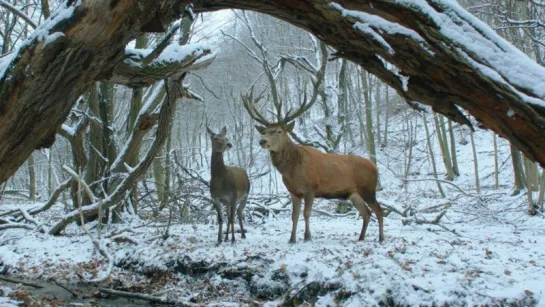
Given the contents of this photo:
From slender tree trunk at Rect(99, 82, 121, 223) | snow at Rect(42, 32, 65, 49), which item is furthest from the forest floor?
snow at Rect(42, 32, 65, 49)

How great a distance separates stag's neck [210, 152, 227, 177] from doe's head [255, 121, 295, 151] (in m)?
1.02

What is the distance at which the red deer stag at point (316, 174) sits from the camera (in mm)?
8102

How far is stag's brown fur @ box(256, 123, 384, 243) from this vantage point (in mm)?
8102

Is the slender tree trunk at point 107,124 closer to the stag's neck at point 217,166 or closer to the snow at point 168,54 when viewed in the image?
the stag's neck at point 217,166

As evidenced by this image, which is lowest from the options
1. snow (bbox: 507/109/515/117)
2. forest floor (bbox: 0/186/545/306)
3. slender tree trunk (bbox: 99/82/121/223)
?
forest floor (bbox: 0/186/545/306)

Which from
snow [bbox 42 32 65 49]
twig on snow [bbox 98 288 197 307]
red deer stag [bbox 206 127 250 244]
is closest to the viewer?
snow [bbox 42 32 65 49]

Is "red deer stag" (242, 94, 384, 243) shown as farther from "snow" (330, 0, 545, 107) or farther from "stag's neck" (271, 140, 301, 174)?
"snow" (330, 0, 545, 107)

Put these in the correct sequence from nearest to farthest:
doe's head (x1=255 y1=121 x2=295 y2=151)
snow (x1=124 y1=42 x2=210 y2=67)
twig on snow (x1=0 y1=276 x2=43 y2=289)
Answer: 1. snow (x1=124 y1=42 x2=210 y2=67)
2. twig on snow (x1=0 y1=276 x2=43 y2=289)
3. doe's head (x1=255 y1=121 x2=295 y2=151)

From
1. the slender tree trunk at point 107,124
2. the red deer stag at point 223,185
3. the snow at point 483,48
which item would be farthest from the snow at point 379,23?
the slender tree trunk at point 107,124

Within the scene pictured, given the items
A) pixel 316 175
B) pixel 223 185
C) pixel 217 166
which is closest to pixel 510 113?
pixel 316 175

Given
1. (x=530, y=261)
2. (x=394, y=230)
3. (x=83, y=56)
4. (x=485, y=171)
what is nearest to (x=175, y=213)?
(x=394, y=230)

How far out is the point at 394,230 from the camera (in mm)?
9633

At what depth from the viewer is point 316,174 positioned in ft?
26.9

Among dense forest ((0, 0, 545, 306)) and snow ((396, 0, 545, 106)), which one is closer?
snow ((396, 0, 545, 106))
